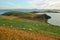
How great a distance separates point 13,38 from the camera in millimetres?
9562

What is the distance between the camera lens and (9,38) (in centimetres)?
948

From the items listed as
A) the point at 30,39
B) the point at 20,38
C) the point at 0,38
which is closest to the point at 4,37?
the point at 0,38

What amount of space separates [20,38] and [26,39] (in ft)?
1.21

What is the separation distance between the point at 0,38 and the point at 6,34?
0.50 metres

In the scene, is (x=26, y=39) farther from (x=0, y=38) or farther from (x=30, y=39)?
(x=0, y=38)

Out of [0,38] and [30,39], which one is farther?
[30,39]

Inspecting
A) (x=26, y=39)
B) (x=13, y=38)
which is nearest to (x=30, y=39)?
(x=26, y=39)

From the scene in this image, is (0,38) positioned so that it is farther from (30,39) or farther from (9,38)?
(30,39)

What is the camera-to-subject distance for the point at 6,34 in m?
9.94

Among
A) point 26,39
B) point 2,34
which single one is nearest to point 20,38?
point 26,39

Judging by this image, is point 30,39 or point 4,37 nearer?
point 4,37

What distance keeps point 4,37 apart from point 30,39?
5.57 ft

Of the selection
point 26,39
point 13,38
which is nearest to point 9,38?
point 13,38

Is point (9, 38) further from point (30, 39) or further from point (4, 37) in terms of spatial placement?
point (30, 39)
